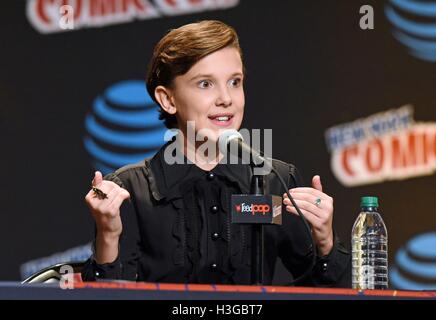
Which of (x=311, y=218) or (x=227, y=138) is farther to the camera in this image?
(x=311, y=218)

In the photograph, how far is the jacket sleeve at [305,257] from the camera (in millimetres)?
2062

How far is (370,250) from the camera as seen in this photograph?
2.55 meters

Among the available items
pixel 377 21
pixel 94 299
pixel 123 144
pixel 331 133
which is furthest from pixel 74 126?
pixel 94 299

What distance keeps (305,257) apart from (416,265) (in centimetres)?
166

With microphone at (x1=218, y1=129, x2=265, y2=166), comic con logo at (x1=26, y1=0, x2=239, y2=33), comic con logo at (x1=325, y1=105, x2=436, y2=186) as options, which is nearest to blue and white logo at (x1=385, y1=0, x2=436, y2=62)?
comic con logo at (x1=325, y1=105, x2=436, y2=186)

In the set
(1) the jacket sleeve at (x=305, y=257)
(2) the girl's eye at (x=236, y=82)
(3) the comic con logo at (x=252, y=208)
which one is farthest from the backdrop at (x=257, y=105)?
(3) the comic con logo at (x=252, y=208)

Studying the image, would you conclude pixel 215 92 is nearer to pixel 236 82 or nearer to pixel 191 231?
pixel 236 82

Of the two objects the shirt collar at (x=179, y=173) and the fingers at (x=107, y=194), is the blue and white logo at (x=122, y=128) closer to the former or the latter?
the shirt collar at (x=179, y=173)

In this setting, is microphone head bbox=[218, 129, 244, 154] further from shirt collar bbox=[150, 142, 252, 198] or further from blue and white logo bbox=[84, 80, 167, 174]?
blue and white logo bbox=[84, 80, 167, 174]

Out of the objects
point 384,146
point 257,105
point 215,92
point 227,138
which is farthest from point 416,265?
point 227,138

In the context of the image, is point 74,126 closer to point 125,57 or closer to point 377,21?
point 125,57

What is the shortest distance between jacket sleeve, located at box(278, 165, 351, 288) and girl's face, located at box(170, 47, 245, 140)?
31 centimetres

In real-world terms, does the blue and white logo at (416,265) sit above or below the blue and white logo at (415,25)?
below

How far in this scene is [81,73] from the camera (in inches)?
152
